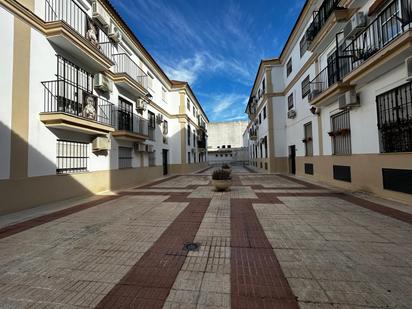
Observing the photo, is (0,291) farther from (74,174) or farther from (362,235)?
(74,174)

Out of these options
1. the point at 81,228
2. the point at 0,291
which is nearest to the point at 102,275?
the point at 0,291

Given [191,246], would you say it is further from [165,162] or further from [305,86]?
[165,162]

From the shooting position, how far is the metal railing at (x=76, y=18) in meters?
6.95

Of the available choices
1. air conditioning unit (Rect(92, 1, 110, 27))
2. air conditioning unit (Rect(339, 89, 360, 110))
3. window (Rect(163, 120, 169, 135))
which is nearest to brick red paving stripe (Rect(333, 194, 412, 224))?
air conditioning unit (Rect(339, 89, 360, 110))

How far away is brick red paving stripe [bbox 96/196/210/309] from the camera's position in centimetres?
205

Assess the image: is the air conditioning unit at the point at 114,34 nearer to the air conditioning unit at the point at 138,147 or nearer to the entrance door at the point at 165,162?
the air conditioning unit at the point at 138,147

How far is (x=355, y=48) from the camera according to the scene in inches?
304

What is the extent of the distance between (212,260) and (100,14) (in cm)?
1120

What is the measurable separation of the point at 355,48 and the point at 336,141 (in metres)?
3.90

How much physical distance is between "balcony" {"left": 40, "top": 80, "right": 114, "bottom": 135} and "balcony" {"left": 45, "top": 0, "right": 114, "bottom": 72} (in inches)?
49.1

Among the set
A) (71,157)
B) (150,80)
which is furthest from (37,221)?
(150,80)

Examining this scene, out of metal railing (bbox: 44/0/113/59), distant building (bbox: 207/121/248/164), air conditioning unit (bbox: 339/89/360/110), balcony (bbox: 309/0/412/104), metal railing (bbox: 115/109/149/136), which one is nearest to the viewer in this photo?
balcony (bbox: 309/0/412/104)

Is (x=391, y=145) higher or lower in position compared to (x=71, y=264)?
higher

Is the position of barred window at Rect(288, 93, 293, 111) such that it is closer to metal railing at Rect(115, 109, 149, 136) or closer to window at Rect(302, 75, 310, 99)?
window at Rect(302, 75, 310, 99)
